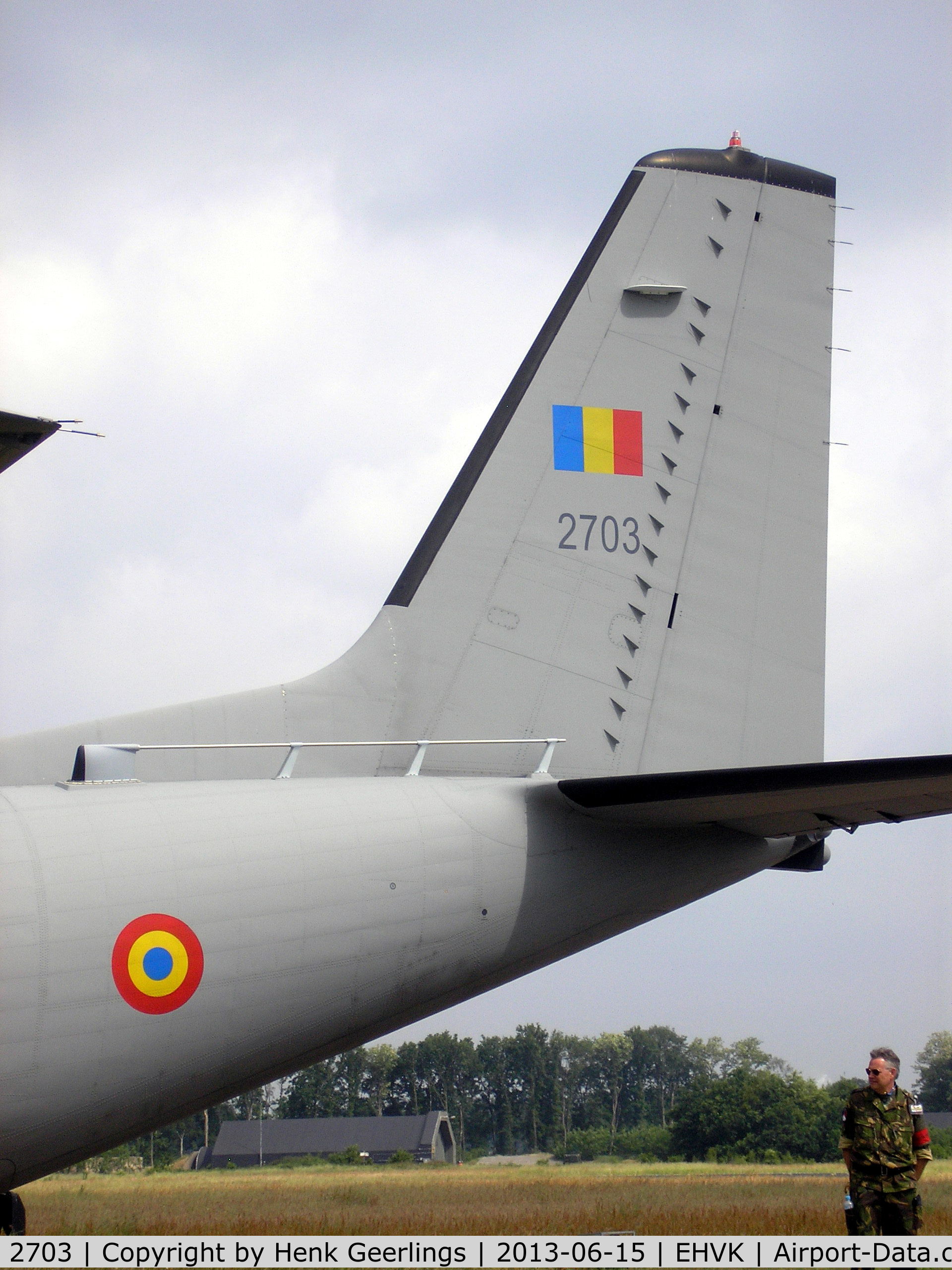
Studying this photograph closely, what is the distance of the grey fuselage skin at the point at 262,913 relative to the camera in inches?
178

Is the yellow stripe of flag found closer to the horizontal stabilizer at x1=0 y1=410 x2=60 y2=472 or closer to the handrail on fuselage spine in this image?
the handrail on fuselage spine

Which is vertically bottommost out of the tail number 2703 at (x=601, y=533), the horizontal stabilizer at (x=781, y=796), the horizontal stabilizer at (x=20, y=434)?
the horizontal stabilizer at (x=781, y=796)

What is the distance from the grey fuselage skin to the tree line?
95.1 feet

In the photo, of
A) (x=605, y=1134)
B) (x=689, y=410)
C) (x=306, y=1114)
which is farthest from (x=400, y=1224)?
(x=306, y=1114)

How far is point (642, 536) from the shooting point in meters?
7.49

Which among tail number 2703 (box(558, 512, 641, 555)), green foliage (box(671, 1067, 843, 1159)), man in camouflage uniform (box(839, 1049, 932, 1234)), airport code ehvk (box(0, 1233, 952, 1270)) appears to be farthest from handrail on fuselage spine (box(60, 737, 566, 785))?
green foliage (box(671, 1067, 843, 1159))

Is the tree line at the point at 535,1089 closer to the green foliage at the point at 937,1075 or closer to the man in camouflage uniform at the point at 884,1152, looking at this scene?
the green foliage at the point at 937,1075

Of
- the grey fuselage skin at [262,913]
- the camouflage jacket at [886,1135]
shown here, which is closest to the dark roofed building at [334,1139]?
the camouflage jacket at [886,1135]

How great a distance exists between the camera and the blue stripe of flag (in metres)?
7.37

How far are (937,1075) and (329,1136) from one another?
23207 millimetres

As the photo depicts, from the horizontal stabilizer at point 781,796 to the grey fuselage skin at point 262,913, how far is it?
345mm

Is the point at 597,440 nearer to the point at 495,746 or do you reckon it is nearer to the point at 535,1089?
the point at 495,746

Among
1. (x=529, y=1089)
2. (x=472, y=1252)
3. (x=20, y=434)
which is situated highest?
(x=20, y=434)

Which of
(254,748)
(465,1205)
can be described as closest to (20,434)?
(254,748)
